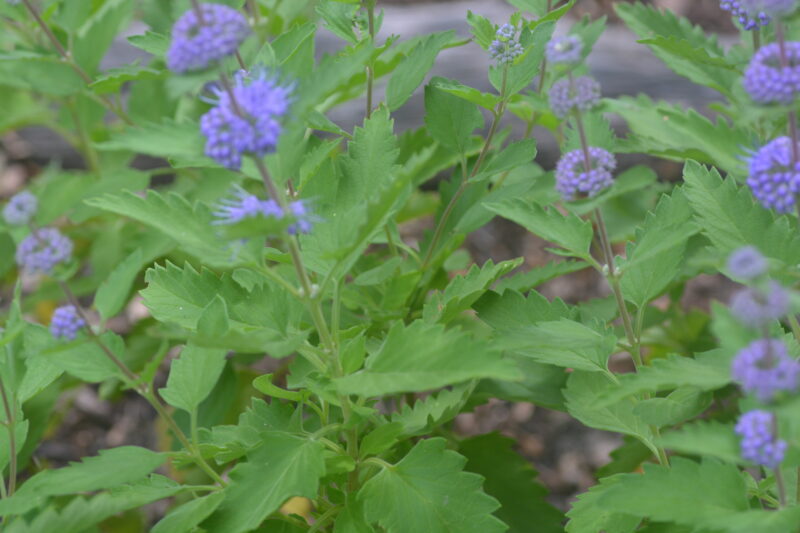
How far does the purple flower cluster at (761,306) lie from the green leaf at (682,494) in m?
0.45

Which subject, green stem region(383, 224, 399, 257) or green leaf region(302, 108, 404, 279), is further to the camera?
green stem region(383, 224, 399, 257)

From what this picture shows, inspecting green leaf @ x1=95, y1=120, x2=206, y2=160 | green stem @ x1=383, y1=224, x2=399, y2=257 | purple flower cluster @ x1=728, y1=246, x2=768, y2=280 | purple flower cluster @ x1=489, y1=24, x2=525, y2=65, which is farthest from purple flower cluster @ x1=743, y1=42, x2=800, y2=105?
green stem @ x1=383, y1=224, x2=399, y2=257

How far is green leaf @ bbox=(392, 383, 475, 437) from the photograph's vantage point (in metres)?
2.07

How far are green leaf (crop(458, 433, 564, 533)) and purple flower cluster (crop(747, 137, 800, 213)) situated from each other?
1.27m

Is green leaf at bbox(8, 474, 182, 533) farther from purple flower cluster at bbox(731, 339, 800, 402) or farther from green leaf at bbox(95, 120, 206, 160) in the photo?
purple flower cluster at bbox(731, 339, 800, 402)

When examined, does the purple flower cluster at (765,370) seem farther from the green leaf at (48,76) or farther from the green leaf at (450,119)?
the green leaf at (48,76)

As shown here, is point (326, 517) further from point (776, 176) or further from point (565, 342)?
point (776, 176)

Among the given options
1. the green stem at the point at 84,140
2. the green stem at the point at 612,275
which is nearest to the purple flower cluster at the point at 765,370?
the green stem at the point at 612,275

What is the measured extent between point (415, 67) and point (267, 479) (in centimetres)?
110

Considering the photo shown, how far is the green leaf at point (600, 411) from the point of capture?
79.0 inches

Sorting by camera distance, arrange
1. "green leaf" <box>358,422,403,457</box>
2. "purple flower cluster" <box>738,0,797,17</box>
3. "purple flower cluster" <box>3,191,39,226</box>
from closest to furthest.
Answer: "purple flower cluster" <box>738,0,797,17</box> → "purple flower cluster" <box>3,191,39,226</box> → "green leaf" <box>358,422,403,457</box>

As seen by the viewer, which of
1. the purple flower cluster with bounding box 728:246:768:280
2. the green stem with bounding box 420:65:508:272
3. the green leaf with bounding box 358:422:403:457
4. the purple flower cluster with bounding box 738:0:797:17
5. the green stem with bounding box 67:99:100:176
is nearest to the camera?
the purple flower cluster with bounding box 728:246:768:280

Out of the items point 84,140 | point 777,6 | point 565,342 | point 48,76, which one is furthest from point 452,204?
point 84,140

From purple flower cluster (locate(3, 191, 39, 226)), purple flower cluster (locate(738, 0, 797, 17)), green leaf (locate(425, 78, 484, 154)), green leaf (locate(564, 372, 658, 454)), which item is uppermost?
purple flower cluster (locate(738, 0, 797, 17))
